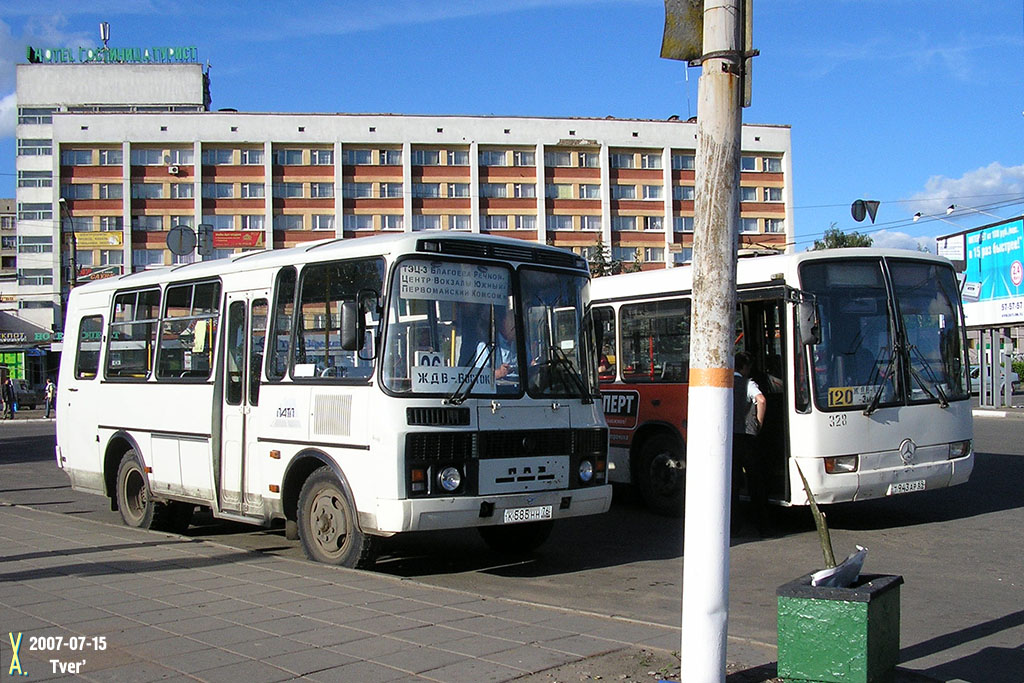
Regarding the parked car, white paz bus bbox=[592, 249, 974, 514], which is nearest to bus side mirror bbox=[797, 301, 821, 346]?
white paz bus bbox=[592, 249, 974, 514]

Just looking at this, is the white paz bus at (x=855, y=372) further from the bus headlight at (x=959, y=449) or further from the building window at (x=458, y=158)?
the building window at (x=458, y=158)

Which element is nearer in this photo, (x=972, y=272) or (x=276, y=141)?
(x=972, y=272)

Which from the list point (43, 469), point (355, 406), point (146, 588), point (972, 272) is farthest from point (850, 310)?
point (972, 272)

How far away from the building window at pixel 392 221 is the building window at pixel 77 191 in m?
19.8

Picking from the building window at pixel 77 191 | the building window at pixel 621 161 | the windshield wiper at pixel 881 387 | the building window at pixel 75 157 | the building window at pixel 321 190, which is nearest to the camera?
the windshield wiper at pixel 881 387

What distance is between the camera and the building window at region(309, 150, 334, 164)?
69.3 m

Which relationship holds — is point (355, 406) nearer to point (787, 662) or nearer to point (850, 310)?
point (787, 662)

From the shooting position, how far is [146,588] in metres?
8.03

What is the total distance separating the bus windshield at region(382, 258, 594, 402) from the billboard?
3191 centimetres

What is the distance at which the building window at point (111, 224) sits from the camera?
68375mm

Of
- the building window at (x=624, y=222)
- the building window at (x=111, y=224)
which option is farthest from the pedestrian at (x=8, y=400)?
the building window at (x=624, y=222)

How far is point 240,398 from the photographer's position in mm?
10273

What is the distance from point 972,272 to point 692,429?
4114cm

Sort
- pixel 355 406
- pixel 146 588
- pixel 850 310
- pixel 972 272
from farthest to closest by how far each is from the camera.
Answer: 1. pixel 972 272
2. pixel 850 310
3. pixel 355 406
4. pixel 146 588
